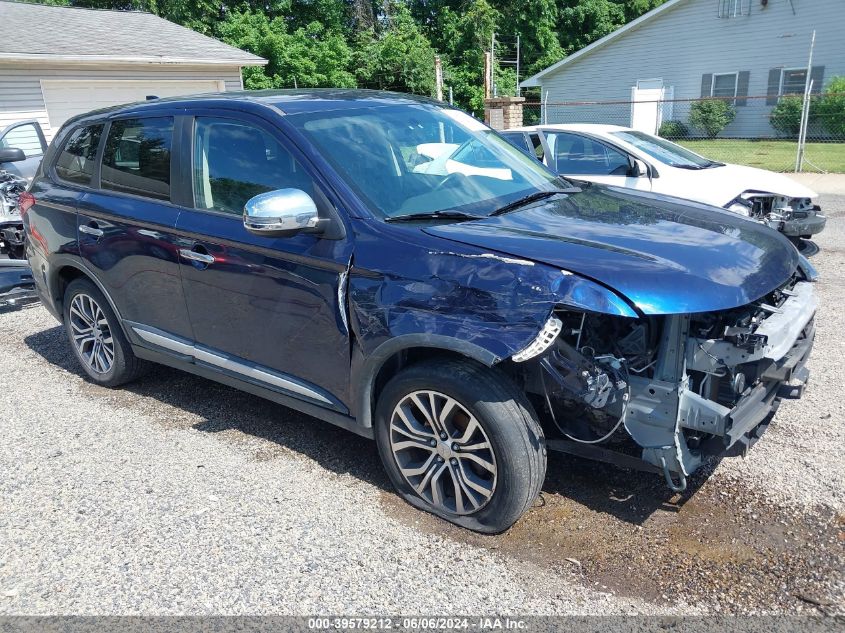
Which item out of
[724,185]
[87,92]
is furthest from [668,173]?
[87,92]

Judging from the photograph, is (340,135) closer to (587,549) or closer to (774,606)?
(587,549)

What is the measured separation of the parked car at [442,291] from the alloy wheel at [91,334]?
516 millimetres

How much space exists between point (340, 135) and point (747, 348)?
7.19 ft

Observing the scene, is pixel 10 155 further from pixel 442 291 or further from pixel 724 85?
pixel 724 85

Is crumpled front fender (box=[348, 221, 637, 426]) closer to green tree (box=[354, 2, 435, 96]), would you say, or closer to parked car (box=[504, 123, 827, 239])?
parked car (box=[504, 123, 827, 239])

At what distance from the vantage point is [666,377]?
9.20 feet

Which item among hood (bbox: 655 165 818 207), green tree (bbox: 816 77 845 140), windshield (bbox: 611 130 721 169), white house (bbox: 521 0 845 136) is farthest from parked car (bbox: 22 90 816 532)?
white house (bbox: 521 0 845 136)

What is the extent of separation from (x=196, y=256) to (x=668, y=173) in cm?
589

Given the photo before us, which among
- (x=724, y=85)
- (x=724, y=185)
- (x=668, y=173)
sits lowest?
(x=724, y=185)

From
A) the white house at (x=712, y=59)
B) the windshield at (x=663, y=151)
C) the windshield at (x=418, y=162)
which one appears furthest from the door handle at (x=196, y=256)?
the white house at (x=712, y=59)

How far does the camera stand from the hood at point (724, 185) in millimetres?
7434

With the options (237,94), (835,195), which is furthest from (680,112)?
(237,94)

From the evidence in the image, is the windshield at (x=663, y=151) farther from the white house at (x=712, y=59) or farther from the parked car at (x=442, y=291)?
the white house at (x=712, y=59)

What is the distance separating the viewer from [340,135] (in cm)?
361
